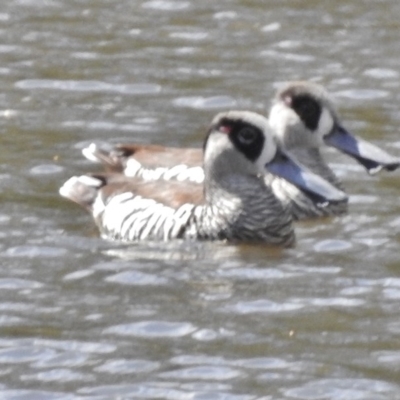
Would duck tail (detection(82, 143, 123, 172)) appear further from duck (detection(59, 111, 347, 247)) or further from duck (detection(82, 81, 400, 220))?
duck (detection(59, 111, 347, 247))

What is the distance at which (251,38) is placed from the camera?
17.8 m

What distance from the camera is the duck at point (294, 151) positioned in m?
13.9

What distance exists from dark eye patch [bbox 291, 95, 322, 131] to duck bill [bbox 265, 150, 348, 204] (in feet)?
4.03

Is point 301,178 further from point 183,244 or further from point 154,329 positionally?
point 154,329

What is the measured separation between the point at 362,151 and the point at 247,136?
→ 44.9 inches

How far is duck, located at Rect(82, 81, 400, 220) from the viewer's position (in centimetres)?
1391

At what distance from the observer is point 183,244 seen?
12.8 metres

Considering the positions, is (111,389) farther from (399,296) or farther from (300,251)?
(300,251)

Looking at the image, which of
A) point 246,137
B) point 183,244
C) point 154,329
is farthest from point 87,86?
point 154,329

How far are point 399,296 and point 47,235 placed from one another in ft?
8.60

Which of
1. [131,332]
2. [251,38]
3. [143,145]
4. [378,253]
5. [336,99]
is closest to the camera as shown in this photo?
[131,332]

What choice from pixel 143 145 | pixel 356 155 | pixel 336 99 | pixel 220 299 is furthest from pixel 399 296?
pixel 336 99

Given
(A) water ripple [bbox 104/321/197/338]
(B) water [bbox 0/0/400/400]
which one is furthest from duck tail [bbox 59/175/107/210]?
(A) water ripple [bbox 104/321/197/338]

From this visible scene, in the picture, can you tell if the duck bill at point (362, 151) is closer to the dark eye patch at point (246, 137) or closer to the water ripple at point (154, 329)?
Answer: the dark eye patch at point (246, 137)
